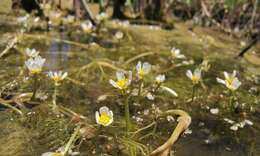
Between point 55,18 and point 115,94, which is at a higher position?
point 115,94

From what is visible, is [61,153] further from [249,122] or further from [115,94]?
[249,122]

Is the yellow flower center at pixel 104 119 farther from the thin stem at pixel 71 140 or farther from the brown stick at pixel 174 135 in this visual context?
the brown stick at pixel 174 135

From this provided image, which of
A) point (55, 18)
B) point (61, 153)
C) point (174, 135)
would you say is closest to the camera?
point (61, 153)

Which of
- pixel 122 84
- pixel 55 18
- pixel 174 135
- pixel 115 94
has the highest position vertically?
pixel 122 84

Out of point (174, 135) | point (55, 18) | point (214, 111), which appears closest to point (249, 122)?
point (214, 111)

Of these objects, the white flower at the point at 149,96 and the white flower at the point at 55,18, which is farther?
the white flower at the point at 55,18

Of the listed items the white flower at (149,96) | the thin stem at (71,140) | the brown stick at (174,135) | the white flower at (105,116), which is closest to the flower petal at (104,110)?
the white flower at (105,116)

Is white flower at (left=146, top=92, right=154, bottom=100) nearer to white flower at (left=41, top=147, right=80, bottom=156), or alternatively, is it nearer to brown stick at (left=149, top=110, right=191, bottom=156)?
brown stick at (left=149, top=110, right=191, bottom=156)

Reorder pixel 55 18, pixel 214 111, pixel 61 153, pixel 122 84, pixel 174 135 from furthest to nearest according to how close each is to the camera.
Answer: pixel 55 18 → pixel 214 111 → pixel 122 84 → pixel 174 135 → pixel 61 153

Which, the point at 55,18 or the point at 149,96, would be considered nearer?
the point at 149,96
